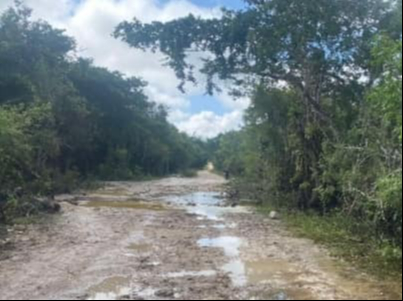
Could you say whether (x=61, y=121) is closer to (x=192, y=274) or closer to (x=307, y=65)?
(x=307, y=65)

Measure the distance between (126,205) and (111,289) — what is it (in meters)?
17.4

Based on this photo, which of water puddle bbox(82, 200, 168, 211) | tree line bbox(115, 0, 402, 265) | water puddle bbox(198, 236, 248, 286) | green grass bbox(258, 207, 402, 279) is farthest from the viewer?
water puddle bbox(82, 200, 168, 211)

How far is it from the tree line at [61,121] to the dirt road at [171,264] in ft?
11.4

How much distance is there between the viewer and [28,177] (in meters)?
25.8

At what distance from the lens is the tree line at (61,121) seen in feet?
71.8

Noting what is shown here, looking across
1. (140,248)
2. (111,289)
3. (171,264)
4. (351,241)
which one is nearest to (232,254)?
(171,264)

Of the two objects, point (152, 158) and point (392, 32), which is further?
point (152, 158)

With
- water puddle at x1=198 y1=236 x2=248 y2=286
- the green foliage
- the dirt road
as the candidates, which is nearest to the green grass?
the green foliage

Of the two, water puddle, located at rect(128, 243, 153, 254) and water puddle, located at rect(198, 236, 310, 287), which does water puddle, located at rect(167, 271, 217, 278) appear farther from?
water puddle, located at rect(128, 243, 153, 254)

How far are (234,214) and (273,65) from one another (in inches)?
255

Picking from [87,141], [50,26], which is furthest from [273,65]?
[87,141]

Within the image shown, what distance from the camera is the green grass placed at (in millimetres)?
10398

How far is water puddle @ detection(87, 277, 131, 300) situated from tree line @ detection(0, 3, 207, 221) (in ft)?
32.5

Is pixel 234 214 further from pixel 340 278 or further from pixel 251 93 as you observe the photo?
pixel 340 278
